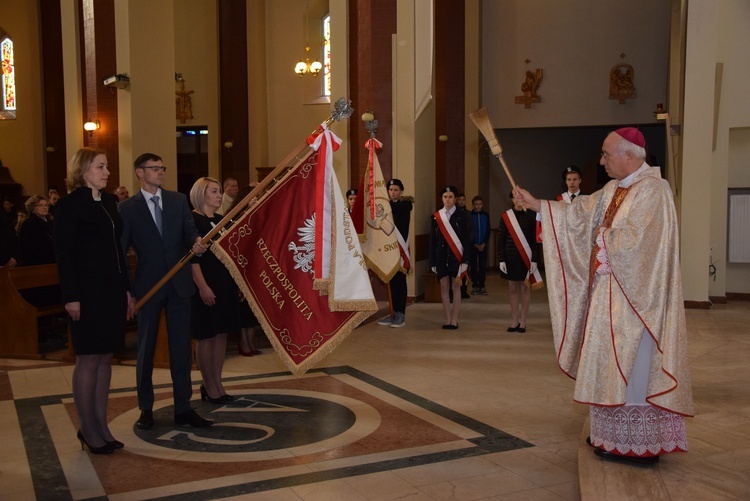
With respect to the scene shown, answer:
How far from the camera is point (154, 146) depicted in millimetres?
13703

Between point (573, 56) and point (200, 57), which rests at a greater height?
point (200, 57)

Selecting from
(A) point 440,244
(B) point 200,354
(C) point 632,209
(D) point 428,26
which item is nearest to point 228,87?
(D) point 428,26

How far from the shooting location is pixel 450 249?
9.60 meters

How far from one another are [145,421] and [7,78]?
1841 centimetres

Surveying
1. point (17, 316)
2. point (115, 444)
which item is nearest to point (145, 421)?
point (115, 444)

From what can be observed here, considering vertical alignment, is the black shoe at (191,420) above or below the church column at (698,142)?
below

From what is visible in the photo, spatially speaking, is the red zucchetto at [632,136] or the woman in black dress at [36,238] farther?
the woman in black dress at [36,238]

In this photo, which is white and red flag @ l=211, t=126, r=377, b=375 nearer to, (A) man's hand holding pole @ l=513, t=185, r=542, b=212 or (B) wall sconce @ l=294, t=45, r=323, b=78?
(A) man's hand holding pole @ l=513, t=185, r=542, b=212

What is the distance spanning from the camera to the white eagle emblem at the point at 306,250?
5.45 m

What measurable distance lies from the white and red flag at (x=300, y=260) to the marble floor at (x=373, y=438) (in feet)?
2.03

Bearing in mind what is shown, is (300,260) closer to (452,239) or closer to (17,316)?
(17,316)

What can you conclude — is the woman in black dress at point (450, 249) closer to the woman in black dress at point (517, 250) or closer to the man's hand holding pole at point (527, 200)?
the woman in black dress at point (517, 250)

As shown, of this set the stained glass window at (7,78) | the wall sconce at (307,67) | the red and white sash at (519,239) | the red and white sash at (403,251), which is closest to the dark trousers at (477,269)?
the red and white sash at (403,251)

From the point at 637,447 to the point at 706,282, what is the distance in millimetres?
7962
